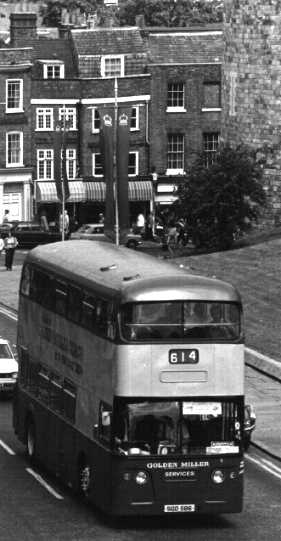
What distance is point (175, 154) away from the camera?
106 metres

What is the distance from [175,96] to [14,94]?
386 inches

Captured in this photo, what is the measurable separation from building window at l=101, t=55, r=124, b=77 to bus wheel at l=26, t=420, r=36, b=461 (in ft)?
234

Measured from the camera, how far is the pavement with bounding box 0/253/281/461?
3972 centimetres

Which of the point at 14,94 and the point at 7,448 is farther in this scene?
the point at 14,94

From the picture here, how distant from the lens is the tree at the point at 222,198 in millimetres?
69438

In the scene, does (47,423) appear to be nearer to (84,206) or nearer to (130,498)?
(130,498)

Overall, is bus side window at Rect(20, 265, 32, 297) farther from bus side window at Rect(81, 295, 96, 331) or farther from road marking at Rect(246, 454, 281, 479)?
road marking at Rect(246, 454, 281, 479)

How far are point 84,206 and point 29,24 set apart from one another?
40.9ft

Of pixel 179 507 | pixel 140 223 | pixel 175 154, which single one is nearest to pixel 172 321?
pixel 179 507

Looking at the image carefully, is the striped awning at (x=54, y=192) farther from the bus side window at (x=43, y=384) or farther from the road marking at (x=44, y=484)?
the road marking at (x=44, y=484)

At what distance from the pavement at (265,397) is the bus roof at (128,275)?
23.0ft

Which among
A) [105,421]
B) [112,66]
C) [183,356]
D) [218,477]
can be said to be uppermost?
[183,356]

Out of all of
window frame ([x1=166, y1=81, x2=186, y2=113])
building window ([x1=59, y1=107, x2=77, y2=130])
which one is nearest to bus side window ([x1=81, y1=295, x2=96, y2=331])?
building window ([x1=59, y1=107, x2=77, y2=130])

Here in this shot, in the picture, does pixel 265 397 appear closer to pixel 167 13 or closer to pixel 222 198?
pixel 222 198
